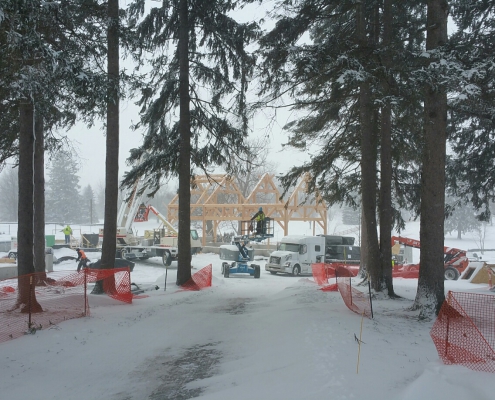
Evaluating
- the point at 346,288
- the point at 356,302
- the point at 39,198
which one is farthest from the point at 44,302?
the point at 356,302

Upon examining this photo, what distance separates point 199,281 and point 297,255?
1231 centimetres

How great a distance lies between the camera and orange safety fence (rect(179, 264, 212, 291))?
1638cm

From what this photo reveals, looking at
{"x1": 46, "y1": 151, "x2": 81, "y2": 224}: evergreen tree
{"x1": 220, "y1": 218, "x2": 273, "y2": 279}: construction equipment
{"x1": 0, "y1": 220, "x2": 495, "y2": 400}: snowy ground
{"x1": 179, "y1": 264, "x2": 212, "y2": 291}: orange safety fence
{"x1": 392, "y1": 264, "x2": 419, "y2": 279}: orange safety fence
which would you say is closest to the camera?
{"x1": 0, "y1": 220, "x2": 495, "y2": 400}: snowy ground

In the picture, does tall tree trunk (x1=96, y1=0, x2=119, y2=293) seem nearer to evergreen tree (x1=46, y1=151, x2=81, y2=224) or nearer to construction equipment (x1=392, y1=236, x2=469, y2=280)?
construction equipment (x1=392, y1=236, x2=469, y2=280)

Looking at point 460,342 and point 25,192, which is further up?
point 25,192

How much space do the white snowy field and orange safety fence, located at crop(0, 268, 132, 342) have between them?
398 millimetres

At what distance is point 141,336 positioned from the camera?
28.9 ft

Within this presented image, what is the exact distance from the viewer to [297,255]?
2858 cm

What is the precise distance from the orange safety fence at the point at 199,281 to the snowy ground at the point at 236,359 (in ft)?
17.2

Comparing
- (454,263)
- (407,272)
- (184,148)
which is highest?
(184,148)

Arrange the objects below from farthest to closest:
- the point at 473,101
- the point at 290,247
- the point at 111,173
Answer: the point at 290,247 → the point at 111,173 → the point at 473,101

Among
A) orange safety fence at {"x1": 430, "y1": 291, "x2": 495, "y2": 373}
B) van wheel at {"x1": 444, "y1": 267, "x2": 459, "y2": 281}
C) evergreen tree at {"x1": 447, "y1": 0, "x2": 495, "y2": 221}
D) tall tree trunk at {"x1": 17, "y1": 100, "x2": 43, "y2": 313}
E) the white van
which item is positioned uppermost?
evergreen tree at {"x1": 447, "y1": 0, "x2": 495, "y2": 221}

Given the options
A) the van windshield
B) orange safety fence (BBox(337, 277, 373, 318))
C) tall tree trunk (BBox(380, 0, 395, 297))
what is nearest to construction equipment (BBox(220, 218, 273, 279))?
the van windshield

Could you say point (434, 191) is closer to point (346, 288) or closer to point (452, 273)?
point (346, 288)
